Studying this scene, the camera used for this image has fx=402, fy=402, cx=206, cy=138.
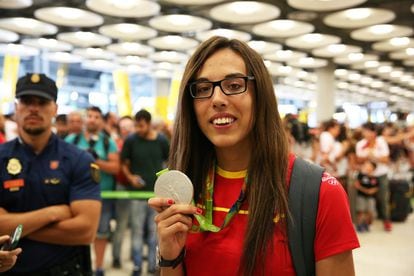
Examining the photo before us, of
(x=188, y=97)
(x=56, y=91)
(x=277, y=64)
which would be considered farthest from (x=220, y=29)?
(x=188, y=97)

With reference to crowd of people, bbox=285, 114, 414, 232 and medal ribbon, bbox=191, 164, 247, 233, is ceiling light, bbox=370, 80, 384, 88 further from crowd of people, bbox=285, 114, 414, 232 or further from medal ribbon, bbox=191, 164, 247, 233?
medal ribbon, bbox=191, 164, 247, 233

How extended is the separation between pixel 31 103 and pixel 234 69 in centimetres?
163

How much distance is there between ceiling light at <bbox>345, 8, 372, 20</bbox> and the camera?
9.71 metres

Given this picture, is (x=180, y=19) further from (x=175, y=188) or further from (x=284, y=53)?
(x=175, y=188)

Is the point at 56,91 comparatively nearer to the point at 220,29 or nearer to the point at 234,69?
the point at 234,69

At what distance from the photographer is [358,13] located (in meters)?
9.88

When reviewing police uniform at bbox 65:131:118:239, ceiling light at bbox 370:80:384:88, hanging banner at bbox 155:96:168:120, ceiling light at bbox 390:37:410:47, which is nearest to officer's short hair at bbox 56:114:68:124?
police uniform at bbox 65:131:118:239

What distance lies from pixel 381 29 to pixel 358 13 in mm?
2130

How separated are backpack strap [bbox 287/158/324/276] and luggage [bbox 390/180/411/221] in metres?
8.61

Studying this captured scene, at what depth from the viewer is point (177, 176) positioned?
1.29 meters

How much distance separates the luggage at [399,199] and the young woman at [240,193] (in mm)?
8574

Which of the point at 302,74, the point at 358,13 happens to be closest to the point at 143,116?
the point at 358,13

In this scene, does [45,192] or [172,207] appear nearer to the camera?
[172,207]

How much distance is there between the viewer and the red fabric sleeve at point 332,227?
4.04 feet
